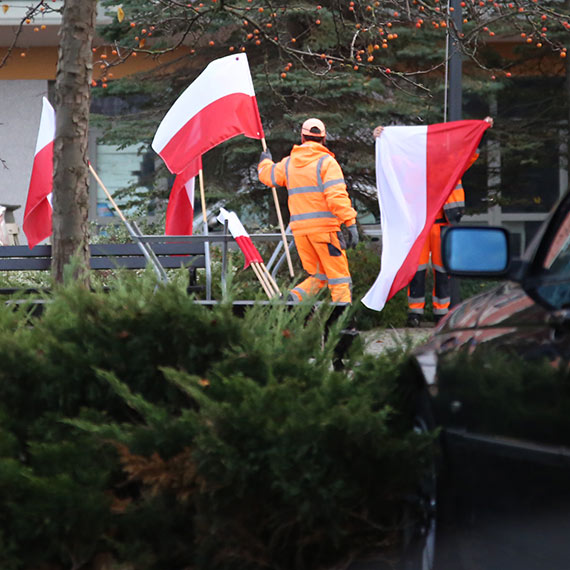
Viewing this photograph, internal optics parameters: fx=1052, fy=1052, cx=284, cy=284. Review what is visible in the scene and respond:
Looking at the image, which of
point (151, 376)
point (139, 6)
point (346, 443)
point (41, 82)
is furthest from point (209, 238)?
point (41, 82)

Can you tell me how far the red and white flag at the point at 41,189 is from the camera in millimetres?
9320

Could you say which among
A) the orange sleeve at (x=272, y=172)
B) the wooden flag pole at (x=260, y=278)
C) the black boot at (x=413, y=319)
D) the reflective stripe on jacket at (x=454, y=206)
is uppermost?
the orange sleeve at (x=272, y=172)

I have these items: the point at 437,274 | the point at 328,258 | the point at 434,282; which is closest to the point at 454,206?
the point at 437,274

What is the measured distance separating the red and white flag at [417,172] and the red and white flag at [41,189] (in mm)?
3066

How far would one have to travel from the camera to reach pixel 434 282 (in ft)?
40.5

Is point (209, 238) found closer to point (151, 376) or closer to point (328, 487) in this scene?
point (151, 376)

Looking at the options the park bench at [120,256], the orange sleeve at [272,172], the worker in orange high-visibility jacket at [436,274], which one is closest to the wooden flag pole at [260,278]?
the park bench at [120,256]

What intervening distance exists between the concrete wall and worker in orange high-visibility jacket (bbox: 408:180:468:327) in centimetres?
1554

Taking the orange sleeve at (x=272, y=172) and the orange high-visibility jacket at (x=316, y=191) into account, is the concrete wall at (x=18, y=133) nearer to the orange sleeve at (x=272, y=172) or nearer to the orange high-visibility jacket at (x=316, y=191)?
the orange sleeve at (x=272, y=172)

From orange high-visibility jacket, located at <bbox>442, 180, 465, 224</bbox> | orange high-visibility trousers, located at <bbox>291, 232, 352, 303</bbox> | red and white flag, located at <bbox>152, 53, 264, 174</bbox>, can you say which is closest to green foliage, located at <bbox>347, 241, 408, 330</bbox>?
orange high-visibility jacket, located at <bbox>442, 180, 465, 224</bbox>

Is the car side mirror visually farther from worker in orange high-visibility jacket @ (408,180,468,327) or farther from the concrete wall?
the concrete wall

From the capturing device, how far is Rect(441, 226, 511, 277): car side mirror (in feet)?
10.8

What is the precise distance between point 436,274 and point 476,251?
9.05m

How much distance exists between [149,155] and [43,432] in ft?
72.6
